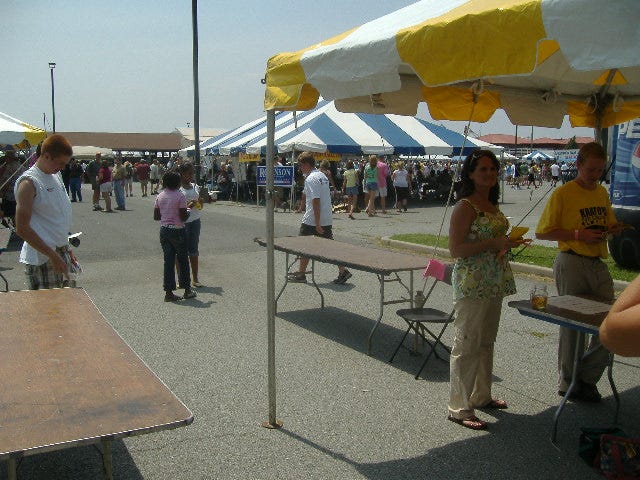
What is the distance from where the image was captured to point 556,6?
2811 mm

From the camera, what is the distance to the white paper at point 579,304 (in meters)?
3.98

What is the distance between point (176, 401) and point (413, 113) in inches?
158

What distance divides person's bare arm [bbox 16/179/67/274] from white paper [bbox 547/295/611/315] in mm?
3410

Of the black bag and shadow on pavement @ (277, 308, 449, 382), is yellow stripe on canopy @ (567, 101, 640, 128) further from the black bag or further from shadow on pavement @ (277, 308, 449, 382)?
the black bag

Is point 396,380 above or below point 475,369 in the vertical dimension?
below

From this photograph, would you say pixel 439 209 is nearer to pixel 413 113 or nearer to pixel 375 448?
pixel 413 113

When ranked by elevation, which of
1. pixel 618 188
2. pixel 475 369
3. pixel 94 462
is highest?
pixel 618 188

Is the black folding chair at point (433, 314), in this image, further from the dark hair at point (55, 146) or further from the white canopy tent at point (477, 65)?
the dark hair at point (55, 146)

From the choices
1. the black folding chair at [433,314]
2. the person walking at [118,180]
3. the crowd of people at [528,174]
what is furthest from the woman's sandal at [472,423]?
the crowd of people at [528,174]

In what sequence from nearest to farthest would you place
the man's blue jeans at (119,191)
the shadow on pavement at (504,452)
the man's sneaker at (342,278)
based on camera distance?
the shadow on pavement at (504,452), the man's sneaker at (342,278), the man's blue jeans at (119,191)

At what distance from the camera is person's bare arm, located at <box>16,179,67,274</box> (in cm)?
416

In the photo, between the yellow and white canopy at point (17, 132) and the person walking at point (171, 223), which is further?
the yellow and white canopy at point (17, 132)

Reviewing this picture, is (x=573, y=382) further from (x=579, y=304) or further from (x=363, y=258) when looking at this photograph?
(x=363, y=258)

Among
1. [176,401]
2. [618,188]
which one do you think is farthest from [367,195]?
[176,401]
